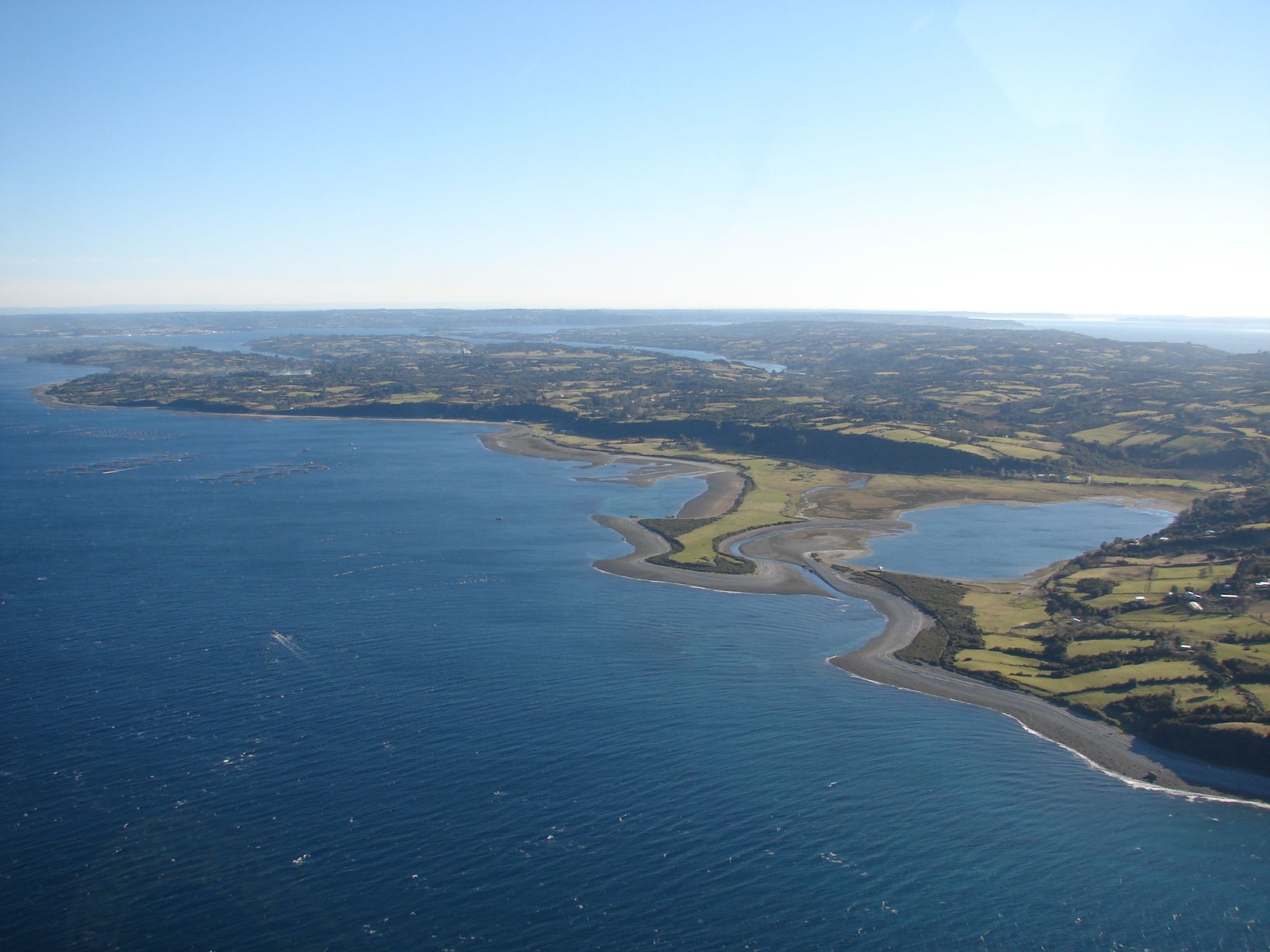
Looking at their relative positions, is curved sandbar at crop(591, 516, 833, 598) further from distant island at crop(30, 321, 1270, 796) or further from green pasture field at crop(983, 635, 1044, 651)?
green pasture field at crop(983, 635, 1044, 651)

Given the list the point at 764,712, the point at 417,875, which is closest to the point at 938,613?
the point at 764,712

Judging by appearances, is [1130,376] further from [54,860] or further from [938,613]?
[54,860]

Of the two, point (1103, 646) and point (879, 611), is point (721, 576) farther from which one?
point (1103, 646)

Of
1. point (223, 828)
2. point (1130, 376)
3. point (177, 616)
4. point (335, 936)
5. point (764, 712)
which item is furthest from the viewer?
point (1130, 376)

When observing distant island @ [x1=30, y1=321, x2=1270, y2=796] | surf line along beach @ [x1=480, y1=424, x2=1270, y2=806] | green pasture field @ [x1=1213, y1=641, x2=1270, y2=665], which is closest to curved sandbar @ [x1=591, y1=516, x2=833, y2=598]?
surf line along beach @ [x1=480, y1=424, x2=1270, y2=806]

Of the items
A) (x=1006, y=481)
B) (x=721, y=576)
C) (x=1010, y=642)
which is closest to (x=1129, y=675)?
(x=1010, y=642)

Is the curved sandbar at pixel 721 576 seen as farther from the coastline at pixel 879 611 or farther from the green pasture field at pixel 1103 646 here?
the green pasture field at pixel 1103 646
